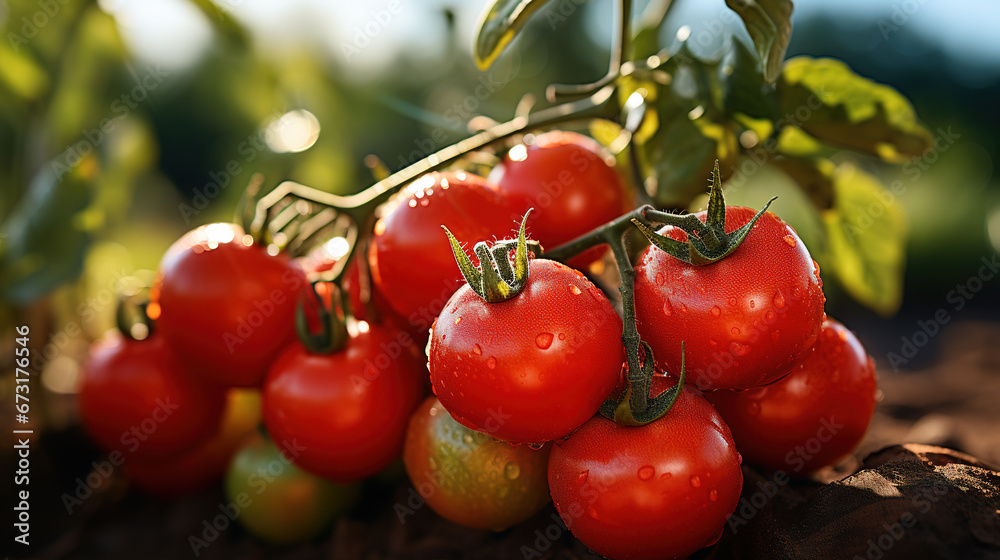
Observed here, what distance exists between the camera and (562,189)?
0.66 metres

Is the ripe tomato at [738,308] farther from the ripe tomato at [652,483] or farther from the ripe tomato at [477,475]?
the ripe tomato at [477,475]

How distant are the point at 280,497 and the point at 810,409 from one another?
560mm

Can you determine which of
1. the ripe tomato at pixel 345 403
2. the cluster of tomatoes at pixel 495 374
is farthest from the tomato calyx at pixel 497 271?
the ripe tomato at pixel 345 403

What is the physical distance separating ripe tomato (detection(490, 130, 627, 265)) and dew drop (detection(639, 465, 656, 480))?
24 cm

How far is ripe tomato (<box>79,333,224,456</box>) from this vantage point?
2.61 ft

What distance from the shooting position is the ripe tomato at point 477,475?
1.86 ft

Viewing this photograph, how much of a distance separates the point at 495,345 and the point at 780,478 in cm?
36

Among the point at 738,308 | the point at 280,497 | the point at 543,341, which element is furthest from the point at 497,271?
the point at 280,497

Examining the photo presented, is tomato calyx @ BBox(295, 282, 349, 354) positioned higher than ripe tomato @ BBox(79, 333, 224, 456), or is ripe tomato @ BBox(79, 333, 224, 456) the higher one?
tomato calyx @ BBox(295, 282, 349, 354)

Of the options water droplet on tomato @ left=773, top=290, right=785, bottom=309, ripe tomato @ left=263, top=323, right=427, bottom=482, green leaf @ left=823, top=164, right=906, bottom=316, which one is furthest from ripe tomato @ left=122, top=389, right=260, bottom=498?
green leaf @ left=823, top=164, right=906, bottom=316

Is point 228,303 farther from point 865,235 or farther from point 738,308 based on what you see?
point 865,235

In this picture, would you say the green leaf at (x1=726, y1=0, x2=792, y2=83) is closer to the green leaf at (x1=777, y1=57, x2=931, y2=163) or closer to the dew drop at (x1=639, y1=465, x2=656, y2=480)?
the green leaf at (x1=777, y1=57, x2=931, y2=163)

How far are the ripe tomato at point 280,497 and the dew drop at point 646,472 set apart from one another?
1.36ft

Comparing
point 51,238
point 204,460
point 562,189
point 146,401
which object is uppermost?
point 562,189
